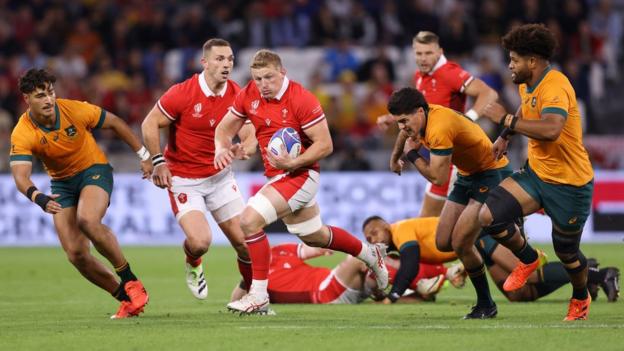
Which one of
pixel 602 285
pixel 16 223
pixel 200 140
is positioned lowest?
pixel 16 223

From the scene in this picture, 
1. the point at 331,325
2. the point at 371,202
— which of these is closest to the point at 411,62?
the point at 371,202

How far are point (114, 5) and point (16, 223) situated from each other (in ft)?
23.8

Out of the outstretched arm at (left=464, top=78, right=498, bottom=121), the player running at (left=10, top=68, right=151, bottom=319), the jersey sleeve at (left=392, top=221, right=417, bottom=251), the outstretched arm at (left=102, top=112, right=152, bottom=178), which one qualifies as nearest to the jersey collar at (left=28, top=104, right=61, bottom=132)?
the player running at (left=10, top=68, right=151, bottom=319)

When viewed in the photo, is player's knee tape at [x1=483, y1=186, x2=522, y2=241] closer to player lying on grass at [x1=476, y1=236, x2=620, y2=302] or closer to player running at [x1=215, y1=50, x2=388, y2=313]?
player running at [x1=215, y1=50, x2=388, y2=313]

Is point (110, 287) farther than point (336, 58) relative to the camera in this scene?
No

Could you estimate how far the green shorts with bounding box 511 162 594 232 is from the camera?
367 inches

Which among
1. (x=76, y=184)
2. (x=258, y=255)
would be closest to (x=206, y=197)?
(x=76, y=184)

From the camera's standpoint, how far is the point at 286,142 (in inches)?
397

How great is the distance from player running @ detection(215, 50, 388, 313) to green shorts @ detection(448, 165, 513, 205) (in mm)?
1042

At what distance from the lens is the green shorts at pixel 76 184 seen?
1055 cm

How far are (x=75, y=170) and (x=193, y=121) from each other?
142cm

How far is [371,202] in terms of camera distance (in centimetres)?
2016

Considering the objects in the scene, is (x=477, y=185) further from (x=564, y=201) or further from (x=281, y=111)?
(x=281, y=111)

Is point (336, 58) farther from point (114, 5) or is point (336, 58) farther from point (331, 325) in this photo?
point (331, 325)
